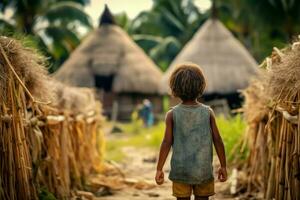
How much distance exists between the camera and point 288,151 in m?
4.54

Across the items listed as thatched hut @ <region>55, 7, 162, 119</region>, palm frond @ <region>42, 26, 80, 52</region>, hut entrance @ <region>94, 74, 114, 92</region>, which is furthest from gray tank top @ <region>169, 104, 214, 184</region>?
hut entrance @ <region>94, 74, 114, 92</region>

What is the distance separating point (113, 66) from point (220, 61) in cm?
611

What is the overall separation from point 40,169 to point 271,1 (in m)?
20.5

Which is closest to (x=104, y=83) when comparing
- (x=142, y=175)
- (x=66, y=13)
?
(x=66, y=13)

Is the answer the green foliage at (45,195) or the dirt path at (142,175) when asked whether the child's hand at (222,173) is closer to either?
the green foliage at (45,195)

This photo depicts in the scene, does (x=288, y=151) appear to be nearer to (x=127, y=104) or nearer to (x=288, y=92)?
(x=288, y=92)

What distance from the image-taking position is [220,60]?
Answer: 1945 centimetres

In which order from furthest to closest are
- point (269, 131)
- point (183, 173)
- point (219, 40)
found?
point (219, 40), point (269, 131), point (183, 173)

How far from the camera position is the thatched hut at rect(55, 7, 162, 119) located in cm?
2386

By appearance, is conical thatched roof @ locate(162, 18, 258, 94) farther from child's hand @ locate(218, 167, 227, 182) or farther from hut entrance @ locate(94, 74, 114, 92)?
child's hand @ locate(218, 167, 227, 182)

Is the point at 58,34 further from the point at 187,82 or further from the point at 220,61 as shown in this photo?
the point at 187,82

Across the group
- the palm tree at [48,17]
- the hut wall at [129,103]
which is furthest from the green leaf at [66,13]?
the hut wall at [129,103]

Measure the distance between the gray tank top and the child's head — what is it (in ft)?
0.30

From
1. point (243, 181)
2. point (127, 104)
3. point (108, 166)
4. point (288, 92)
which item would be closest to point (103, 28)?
point (127, 104)
